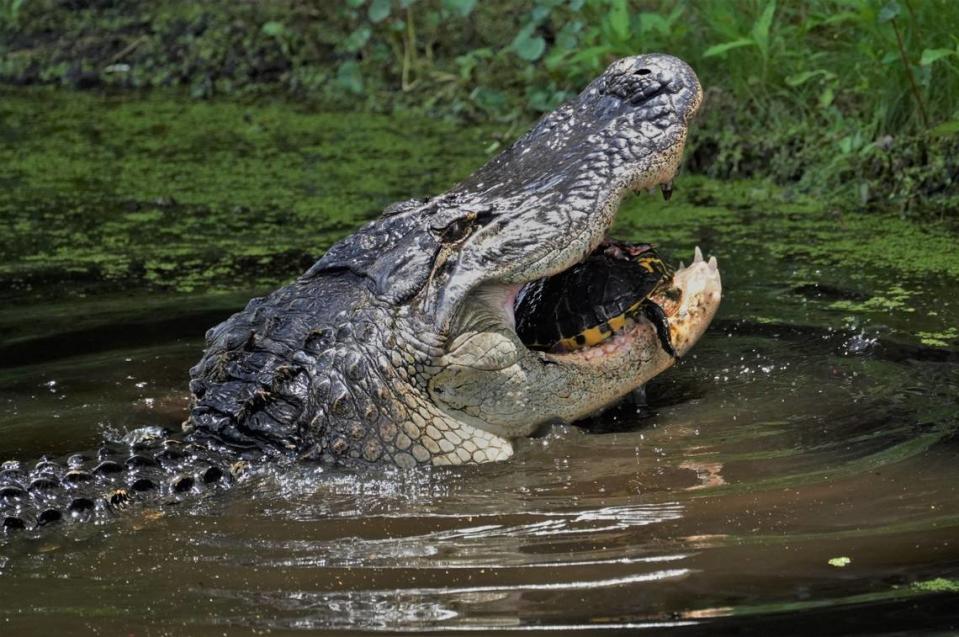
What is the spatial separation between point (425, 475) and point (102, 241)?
3.78m

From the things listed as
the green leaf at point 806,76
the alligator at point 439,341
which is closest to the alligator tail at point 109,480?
the alligator at point 439,341

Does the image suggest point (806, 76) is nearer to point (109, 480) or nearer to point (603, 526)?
point (603, 526)

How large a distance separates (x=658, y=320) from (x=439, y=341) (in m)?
0.70

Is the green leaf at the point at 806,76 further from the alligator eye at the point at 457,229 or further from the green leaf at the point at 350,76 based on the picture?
the green leaf at the point at 350,76

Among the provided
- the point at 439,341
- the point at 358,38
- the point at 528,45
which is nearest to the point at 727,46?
the point at 528,45

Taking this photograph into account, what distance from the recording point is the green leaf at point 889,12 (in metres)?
6.65

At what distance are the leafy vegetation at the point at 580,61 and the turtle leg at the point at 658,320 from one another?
2301mm

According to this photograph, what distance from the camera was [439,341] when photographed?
4.19m

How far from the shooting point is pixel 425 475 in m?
4.22

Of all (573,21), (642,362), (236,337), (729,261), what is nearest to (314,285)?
(236,337)

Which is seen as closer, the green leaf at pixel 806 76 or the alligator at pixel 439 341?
the alligator at pixel 439 341

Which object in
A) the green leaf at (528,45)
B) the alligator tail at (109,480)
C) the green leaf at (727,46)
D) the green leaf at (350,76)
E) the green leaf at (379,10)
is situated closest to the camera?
the alligator tail at (109,480)

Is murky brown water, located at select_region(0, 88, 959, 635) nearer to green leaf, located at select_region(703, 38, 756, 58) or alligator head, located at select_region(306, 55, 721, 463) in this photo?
alligator head, located at select_region(306, 55, 721, 463)

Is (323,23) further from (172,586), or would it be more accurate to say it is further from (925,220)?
(172,586)
